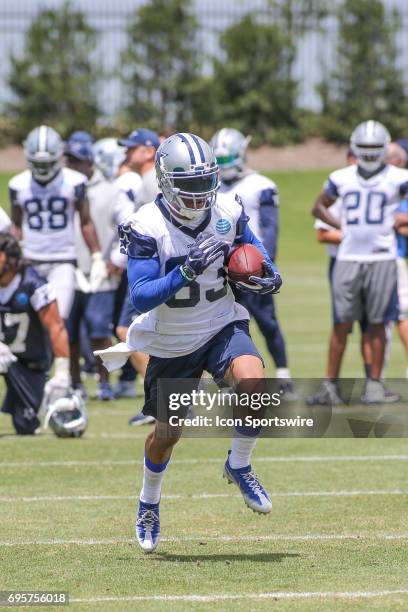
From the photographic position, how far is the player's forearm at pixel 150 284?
5.63 m

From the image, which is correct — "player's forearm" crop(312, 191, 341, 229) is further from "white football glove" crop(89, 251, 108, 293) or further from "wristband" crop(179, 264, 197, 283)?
"wristband" crop(179, 264, 197, 283)

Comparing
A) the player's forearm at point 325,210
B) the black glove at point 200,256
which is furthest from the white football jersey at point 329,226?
the black glove at point 200,256

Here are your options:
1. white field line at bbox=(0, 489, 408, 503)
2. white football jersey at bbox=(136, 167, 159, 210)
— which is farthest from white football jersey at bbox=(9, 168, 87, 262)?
white field line at bbox=(0, 489, 408, 503)

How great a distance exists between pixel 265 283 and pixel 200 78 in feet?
101

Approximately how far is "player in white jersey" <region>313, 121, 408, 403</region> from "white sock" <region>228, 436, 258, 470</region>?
4206mm

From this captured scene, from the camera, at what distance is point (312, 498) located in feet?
23.2

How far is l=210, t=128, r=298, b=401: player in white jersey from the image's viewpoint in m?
10.6

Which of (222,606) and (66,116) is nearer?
(222,606)

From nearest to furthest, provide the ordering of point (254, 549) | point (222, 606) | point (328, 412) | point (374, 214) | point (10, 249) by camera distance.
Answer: point (222, 606)
point (254, 549)
point (328, 412)
point (10, 249)
point (374, 214)

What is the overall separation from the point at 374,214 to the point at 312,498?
365cm

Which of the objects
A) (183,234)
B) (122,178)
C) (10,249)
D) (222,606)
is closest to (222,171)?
(122,178)

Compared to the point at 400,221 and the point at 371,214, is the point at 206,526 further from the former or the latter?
the point at 400,221

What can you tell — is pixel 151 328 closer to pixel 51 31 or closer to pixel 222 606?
pixel 222 606

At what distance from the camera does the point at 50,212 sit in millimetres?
10578
